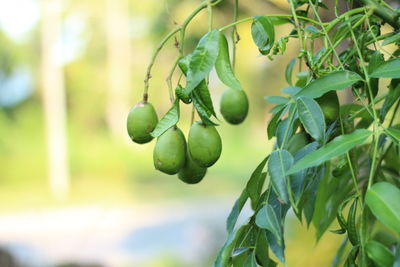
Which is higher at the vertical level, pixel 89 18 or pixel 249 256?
pixel 89 18

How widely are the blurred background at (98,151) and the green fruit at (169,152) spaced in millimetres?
3262

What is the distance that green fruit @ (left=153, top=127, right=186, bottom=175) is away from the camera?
0.58 metres

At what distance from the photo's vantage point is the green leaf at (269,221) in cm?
46

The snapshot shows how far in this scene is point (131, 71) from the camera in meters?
12.8

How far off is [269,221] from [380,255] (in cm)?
9

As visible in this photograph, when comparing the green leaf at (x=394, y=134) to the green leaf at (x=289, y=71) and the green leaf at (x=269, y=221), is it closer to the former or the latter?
the green leaf at (x=269, y=221)

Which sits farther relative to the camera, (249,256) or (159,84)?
(159,84)

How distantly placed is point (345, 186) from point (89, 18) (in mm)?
11980

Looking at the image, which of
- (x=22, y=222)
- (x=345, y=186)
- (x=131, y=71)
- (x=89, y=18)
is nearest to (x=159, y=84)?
(x=131, y=71)

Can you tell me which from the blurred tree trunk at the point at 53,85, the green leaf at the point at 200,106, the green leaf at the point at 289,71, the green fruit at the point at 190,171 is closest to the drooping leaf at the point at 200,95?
the green leaf at the point at 200,106

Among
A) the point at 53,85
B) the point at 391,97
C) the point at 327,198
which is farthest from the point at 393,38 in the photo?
the point at 53,85

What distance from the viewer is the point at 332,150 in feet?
1.46

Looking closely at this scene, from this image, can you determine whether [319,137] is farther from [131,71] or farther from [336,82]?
[131,71]

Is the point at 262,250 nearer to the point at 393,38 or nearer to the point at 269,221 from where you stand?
the point at 269,221
